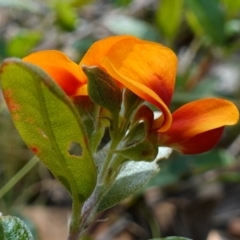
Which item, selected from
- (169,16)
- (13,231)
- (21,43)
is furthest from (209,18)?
(13,231)

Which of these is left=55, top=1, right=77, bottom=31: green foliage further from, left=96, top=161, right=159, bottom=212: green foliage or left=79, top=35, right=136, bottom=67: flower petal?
left=79, top=35, right=136, bottom=67: flower petal

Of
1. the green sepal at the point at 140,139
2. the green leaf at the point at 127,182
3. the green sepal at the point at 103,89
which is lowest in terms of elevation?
the green leaf at the point at 127,182

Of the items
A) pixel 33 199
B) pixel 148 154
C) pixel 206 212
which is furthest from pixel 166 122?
pixel 33 199

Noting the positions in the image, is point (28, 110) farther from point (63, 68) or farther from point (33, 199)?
point (33, 199)

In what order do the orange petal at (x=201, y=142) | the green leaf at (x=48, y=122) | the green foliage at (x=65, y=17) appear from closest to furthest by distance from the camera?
the green leaf at (x=48, y=122), the orange petal at (x=201, y=142), the green foliage at (x=65, y=17)

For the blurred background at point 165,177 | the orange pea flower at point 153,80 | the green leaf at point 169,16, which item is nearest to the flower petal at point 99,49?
the orange pea flower at point 153,80

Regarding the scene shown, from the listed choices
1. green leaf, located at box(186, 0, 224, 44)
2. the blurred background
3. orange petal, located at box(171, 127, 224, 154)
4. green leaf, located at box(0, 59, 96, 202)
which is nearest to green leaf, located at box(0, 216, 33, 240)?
green leaf, located at box(0, 59, 96, 202)

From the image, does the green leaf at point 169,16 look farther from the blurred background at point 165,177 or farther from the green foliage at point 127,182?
the green foliage at point 127,182
